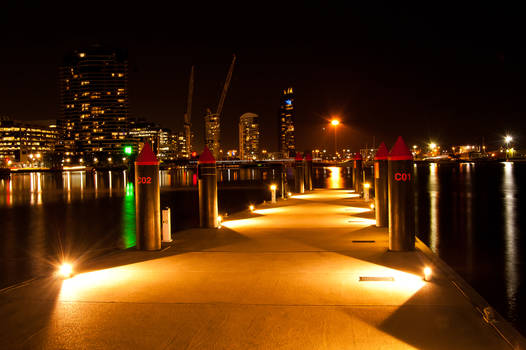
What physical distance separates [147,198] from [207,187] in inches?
145

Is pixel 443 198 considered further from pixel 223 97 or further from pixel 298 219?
pixel 223 97

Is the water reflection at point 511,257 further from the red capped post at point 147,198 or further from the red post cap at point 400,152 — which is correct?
the red capped post at point 147,198

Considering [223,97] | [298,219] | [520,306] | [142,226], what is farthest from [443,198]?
[223,97]

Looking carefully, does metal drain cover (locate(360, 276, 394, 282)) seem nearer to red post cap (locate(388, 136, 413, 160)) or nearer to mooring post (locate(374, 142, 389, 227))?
red post cap (locate(388, 136, 413, 160))

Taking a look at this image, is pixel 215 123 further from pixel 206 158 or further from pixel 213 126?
pixel 206 158

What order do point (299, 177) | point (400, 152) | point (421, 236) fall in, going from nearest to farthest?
point (400, 152) < point (421, 236) < point (299, 177)

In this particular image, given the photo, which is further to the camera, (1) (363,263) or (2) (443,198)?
(2) (443,198)

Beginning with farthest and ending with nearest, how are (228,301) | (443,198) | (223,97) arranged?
1. (223,97)
2. (443,198)
3. (228,301)

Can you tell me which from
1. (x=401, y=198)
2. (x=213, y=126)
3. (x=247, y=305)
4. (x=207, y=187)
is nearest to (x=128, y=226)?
(x=207, y=187)

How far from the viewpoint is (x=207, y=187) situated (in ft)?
46.7

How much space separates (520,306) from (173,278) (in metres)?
7.55

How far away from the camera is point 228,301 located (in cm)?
664

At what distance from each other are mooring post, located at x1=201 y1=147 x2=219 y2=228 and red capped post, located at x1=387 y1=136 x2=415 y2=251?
235 inches

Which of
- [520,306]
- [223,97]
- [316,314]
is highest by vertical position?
[223,97]
